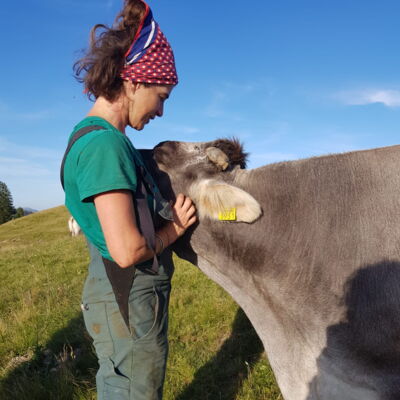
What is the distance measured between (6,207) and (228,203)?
84.8 m

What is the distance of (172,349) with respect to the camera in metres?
4.74

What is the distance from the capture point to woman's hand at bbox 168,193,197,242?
254cm

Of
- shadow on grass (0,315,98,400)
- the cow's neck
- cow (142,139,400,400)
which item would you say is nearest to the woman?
cow (142,139,400,400)

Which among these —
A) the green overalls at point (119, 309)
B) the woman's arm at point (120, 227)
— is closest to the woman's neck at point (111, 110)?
the green overalls at point (119, 309)

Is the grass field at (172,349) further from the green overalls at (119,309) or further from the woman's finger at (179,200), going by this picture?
the woman's finger at (179,200)

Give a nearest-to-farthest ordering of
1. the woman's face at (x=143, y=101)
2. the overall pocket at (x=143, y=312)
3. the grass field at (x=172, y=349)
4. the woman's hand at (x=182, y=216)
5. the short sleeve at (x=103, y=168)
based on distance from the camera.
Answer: the short sleeve at (x=103, y=168), the overall pocket at (x=143, y=312), the woman's face at (x=143, y=101), the woman's hand at (x=182, y=216), the grass field at (x=172, y=349)

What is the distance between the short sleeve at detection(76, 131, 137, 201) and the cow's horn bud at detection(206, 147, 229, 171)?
913mm

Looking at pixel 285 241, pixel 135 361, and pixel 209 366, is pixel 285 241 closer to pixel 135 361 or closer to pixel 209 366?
pixel 135 361

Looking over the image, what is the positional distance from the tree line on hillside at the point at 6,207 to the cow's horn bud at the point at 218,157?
81.3 metres

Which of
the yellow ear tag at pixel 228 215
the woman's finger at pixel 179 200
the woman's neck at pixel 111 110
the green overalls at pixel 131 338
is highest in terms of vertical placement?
the woman's neck at pixel 111 110

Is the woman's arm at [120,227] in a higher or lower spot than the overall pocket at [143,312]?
higher

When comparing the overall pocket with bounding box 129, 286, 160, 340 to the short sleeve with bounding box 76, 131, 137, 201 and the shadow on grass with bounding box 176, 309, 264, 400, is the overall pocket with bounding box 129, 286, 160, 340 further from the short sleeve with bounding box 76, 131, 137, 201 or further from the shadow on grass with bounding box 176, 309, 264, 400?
the shadow on grass with bounding box 176, 309, 264, 400

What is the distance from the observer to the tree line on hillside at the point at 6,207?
2973 inches

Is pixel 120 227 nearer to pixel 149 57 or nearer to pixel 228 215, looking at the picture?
pixel 228 215
